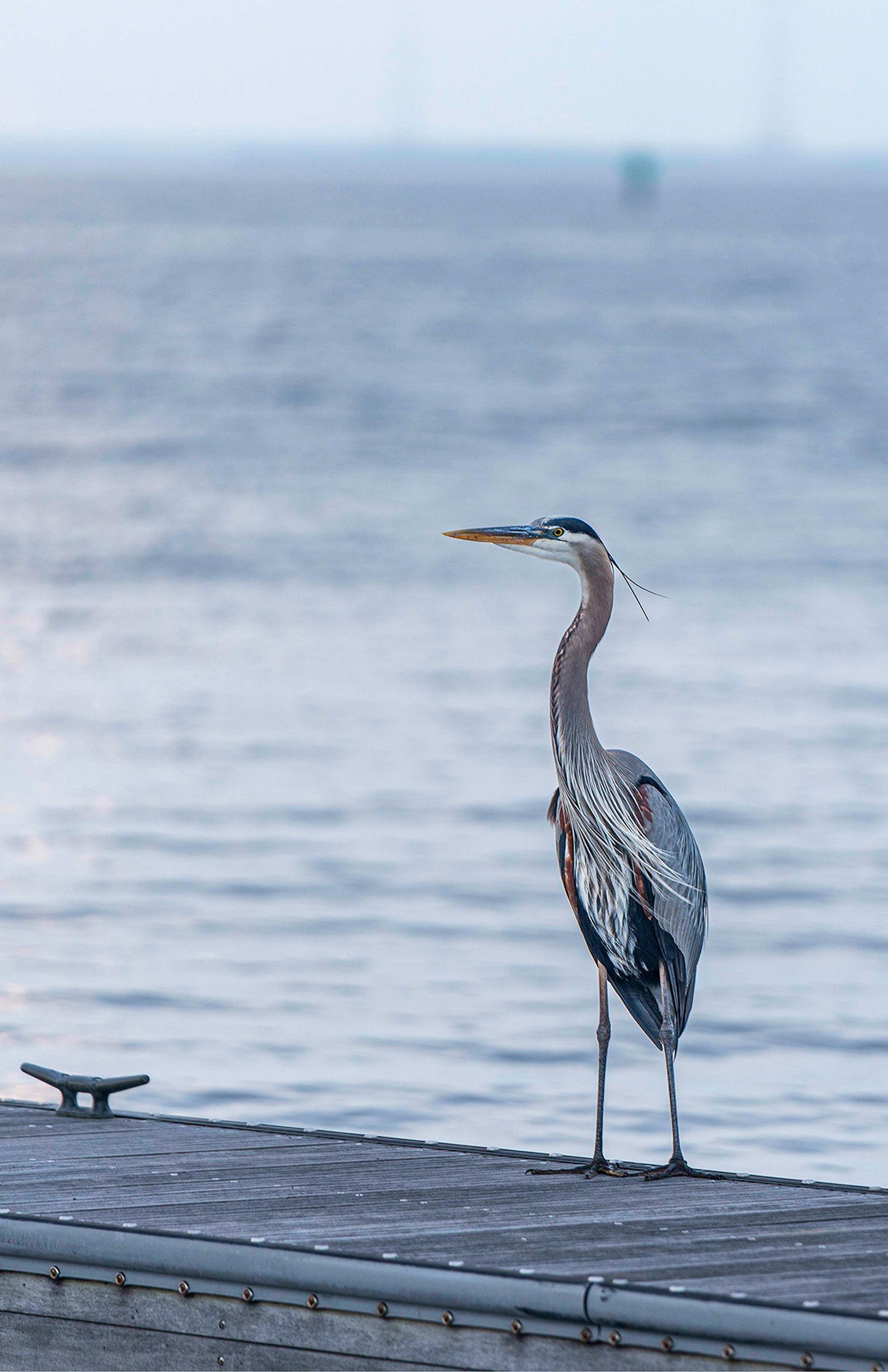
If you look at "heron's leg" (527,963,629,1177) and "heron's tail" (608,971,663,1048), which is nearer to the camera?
"heron's leg" (527,963,629,1177)

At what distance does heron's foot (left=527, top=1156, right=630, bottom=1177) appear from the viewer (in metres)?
6.55

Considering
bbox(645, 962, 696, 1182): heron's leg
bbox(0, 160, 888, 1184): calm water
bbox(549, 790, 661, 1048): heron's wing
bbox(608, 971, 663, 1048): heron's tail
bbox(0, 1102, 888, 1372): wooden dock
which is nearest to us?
bbox(0, 1102, 888, 1372): wooden dock

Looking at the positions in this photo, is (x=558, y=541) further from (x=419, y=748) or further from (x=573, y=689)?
(x=419, y=748)

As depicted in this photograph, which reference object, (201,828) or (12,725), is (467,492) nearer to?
(12,725)

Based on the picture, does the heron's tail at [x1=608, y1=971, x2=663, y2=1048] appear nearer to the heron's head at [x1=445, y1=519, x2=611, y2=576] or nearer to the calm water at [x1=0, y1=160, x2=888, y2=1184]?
the heron's head at [x1=445, y1=519, x2=611, y2=576]

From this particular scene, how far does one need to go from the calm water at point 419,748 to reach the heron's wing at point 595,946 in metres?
2.58

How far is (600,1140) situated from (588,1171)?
9 centimetres

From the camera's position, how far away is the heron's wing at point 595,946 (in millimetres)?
6590

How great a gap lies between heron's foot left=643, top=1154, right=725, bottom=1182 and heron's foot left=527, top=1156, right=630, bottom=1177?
9 cm

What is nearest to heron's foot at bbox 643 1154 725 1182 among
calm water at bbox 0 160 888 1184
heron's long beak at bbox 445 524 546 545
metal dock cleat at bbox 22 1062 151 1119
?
metal dock cleat at bbox 22 1062 151 1119

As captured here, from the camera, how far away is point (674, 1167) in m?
6.57

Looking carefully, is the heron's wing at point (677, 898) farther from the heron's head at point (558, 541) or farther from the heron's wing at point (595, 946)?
the heron's head at point (558, 541)

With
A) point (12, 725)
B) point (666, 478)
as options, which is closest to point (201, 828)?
point (12, 725)

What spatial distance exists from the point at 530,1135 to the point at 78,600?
16.5 meters
